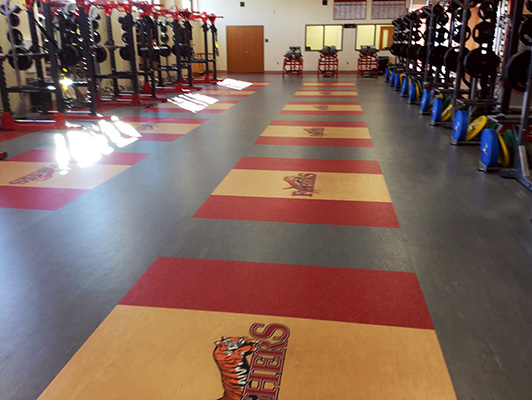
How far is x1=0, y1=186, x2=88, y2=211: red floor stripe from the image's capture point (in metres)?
3.61

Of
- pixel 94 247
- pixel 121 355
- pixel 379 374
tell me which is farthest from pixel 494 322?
pixel 94 247

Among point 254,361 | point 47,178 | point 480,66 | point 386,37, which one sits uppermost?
point 386,37

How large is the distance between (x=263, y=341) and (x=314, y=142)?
4.17 m

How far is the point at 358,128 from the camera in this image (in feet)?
22.1

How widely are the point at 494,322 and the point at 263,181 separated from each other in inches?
99.1

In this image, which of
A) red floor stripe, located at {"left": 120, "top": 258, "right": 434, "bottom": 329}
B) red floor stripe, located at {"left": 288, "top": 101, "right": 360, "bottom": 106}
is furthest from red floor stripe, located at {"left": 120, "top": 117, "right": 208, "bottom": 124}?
red floor stripe, located at {"left": 120, "top": 258, "right": 434, "bottom": 329}

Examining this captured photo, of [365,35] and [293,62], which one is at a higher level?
[365,35]

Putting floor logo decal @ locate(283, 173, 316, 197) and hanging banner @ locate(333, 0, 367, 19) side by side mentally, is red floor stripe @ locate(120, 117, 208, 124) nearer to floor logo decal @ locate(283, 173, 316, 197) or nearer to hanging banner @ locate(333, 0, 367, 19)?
floor logo decal @ locate(283, 173, 316, 197)

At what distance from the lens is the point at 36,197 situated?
380 centimetres

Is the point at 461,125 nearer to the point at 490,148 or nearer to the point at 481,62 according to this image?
the point at 481,62

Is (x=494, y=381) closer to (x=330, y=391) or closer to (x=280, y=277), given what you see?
(x=330, y=391)

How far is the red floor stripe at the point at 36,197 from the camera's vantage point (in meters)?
3.61

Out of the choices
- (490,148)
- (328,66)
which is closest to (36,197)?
(490,148)

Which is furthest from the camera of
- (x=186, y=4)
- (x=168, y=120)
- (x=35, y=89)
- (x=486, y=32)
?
(x=186, y=4)
